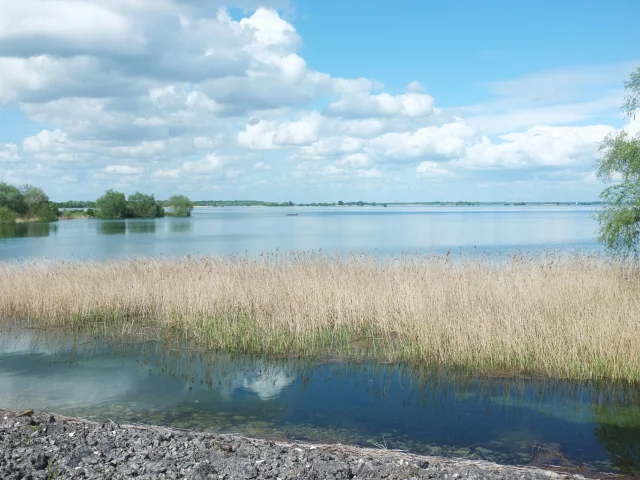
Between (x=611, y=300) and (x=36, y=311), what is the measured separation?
43.5 ft

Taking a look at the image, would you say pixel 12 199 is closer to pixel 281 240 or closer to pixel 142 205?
pixel 142 205

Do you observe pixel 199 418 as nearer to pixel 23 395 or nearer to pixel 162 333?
pixel 23 395

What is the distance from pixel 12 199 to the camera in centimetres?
8275

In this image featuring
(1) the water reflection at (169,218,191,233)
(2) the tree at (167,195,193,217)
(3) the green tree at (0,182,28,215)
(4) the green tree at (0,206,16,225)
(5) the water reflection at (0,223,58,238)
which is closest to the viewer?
(5) the water reflection at (0,223,58,238)

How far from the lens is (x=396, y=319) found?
36.9 feet

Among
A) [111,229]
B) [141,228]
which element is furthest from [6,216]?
[141,228]

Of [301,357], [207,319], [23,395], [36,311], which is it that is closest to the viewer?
[23,395]

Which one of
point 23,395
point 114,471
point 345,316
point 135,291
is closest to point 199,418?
point 114,471

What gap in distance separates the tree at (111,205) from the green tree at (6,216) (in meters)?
23.2

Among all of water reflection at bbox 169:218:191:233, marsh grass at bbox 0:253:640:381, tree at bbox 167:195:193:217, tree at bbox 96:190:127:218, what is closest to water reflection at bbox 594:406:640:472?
marsh grass at bbox 0:253:640:381

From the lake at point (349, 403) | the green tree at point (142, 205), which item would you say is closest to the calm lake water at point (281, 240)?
the lake at point (349, 403)

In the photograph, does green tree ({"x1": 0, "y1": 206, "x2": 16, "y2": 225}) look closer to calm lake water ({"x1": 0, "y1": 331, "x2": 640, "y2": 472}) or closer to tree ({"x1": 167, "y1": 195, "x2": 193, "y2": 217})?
tree ({"x1": 167, "y1": 195, "x2": 193, "y2": 217})

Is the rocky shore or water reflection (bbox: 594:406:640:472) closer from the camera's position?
the rocky shore

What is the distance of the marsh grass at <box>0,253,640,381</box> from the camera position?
30.6 ft
